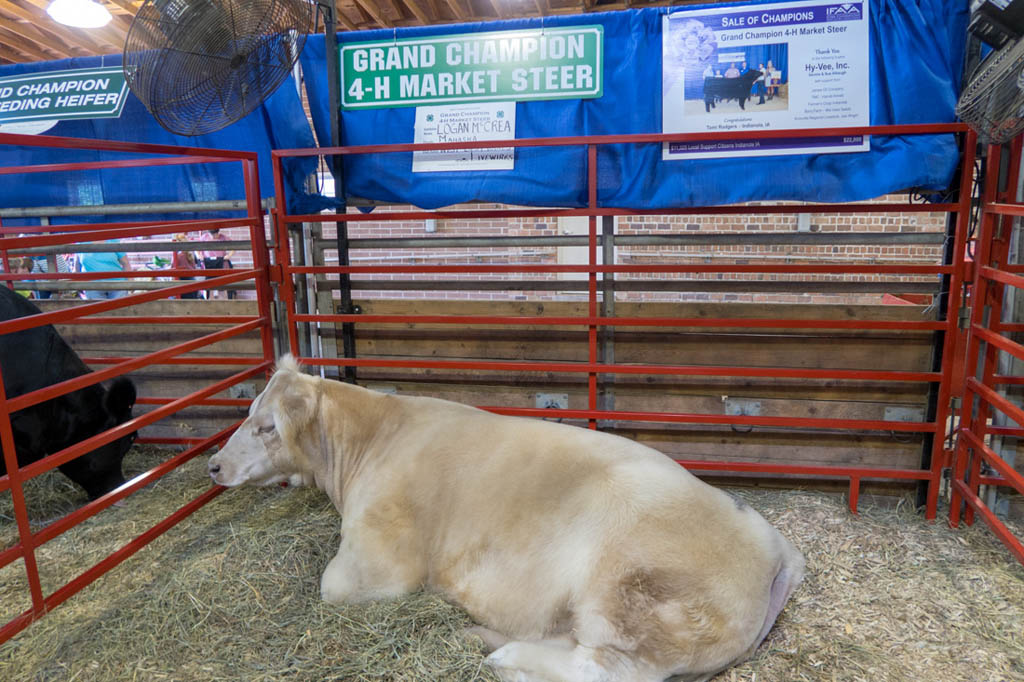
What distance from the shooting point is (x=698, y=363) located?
171 inches

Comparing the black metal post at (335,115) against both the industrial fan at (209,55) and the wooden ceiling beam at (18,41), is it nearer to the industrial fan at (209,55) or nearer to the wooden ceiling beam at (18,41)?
the industrial fan at (209,55)

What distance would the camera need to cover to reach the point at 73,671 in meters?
2.57

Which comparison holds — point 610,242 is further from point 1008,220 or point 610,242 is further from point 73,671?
point 73,671

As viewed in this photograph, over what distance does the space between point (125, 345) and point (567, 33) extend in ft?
13.0

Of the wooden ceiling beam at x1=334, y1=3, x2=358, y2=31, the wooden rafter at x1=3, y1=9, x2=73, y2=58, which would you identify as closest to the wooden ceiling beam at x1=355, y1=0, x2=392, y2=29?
the wooden ceiling beam at x1=334, y1=3, x2=358, y2=31

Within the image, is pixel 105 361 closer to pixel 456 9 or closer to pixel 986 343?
pixel 456 9

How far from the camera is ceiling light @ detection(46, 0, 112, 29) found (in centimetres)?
545

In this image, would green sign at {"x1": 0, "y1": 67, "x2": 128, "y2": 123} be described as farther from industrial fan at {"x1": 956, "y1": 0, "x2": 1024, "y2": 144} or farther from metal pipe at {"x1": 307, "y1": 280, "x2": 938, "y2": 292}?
industrial fan at {"x1": 956, "y1": 0, "x2": 1024, "y2": 144}

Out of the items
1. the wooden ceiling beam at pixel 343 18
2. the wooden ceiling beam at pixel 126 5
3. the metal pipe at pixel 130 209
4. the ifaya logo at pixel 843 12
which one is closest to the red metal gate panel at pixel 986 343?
the ifaya logo at pixel 843 12

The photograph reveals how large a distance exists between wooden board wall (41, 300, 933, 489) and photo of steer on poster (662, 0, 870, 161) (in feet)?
3.15

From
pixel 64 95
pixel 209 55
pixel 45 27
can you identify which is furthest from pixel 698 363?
pixel 45 27

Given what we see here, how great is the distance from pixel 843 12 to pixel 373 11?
5444 millimetres

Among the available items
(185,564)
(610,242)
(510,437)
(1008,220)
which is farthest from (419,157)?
(1008,220)

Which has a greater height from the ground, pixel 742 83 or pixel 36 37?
pixel 36 37
